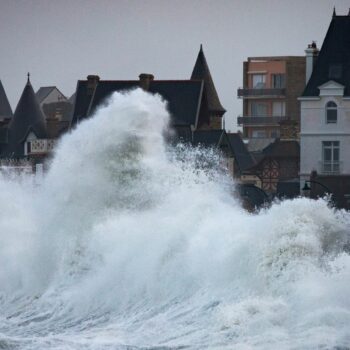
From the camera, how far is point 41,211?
48.9 m

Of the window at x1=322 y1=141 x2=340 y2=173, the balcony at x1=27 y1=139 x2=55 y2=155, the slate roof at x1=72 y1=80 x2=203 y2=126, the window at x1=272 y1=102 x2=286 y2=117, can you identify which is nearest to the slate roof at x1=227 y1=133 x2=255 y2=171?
the slate roof at x1=72 y1=80 x2=203 y2=126

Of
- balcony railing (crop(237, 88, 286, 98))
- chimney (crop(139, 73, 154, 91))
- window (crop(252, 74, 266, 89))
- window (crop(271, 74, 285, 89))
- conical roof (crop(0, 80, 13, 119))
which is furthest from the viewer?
conical roof (crop(0, 80, 13, 119))

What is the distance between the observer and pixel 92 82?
292 feet

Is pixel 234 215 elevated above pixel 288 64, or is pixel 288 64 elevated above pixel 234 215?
pixel 288 64

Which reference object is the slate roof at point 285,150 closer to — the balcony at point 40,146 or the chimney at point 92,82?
the chimney at point 92,82

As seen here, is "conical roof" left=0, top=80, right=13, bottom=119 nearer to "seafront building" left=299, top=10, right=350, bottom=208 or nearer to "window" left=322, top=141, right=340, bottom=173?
"seafront building" left=299, top=10, right=350, bottom=208

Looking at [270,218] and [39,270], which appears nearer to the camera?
[270,218]

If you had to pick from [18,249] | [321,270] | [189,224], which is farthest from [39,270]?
[321,270]

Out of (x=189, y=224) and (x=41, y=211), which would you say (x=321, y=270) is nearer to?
(x=189, y=224)

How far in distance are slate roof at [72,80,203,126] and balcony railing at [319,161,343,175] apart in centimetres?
1791

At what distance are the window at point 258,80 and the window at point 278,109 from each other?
7.20 ft

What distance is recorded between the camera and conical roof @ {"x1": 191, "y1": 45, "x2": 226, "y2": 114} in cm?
9406

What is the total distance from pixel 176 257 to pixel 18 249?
876 cm

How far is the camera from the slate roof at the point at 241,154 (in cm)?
9644
